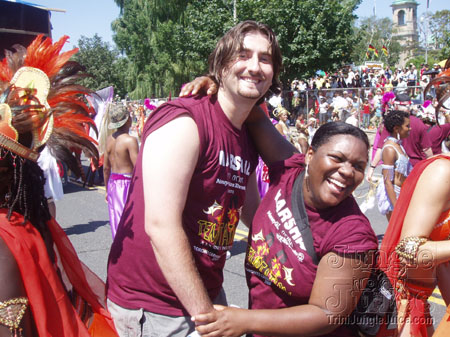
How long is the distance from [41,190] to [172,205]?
2.28 feet

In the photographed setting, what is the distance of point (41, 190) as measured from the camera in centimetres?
212

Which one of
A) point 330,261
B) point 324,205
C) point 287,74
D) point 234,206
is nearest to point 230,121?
point 234,206

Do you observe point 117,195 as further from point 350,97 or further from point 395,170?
point 350,97

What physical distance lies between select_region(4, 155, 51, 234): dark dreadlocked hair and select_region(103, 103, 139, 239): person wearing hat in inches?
126

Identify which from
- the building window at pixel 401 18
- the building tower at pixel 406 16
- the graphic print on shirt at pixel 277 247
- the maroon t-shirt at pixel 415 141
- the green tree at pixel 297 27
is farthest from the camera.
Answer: the building window at pixel 401 18

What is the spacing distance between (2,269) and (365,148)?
5.14ft

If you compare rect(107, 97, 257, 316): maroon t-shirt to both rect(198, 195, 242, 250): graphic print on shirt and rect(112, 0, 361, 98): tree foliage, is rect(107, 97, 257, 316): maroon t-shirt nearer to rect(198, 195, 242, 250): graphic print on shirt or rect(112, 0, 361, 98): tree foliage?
rect(198, 195, 242, 250): graphic print on shirt

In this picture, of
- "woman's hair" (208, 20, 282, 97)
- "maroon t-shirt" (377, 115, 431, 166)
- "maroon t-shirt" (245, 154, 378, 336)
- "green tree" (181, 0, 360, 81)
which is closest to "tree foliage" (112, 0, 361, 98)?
"green tree" (181, 0, 360, 81)

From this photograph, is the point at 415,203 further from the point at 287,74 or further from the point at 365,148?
the point at 287,74

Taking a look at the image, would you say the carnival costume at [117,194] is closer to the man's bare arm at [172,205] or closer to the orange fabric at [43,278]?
the orange fabric at [43,278]

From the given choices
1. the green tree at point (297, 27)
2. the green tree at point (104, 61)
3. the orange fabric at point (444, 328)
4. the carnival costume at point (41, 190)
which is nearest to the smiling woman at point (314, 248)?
the orange fabric at point (444, 328)

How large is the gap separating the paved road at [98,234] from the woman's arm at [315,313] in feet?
8.92

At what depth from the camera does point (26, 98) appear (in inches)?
78.2

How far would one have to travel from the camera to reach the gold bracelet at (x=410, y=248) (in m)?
2.31
